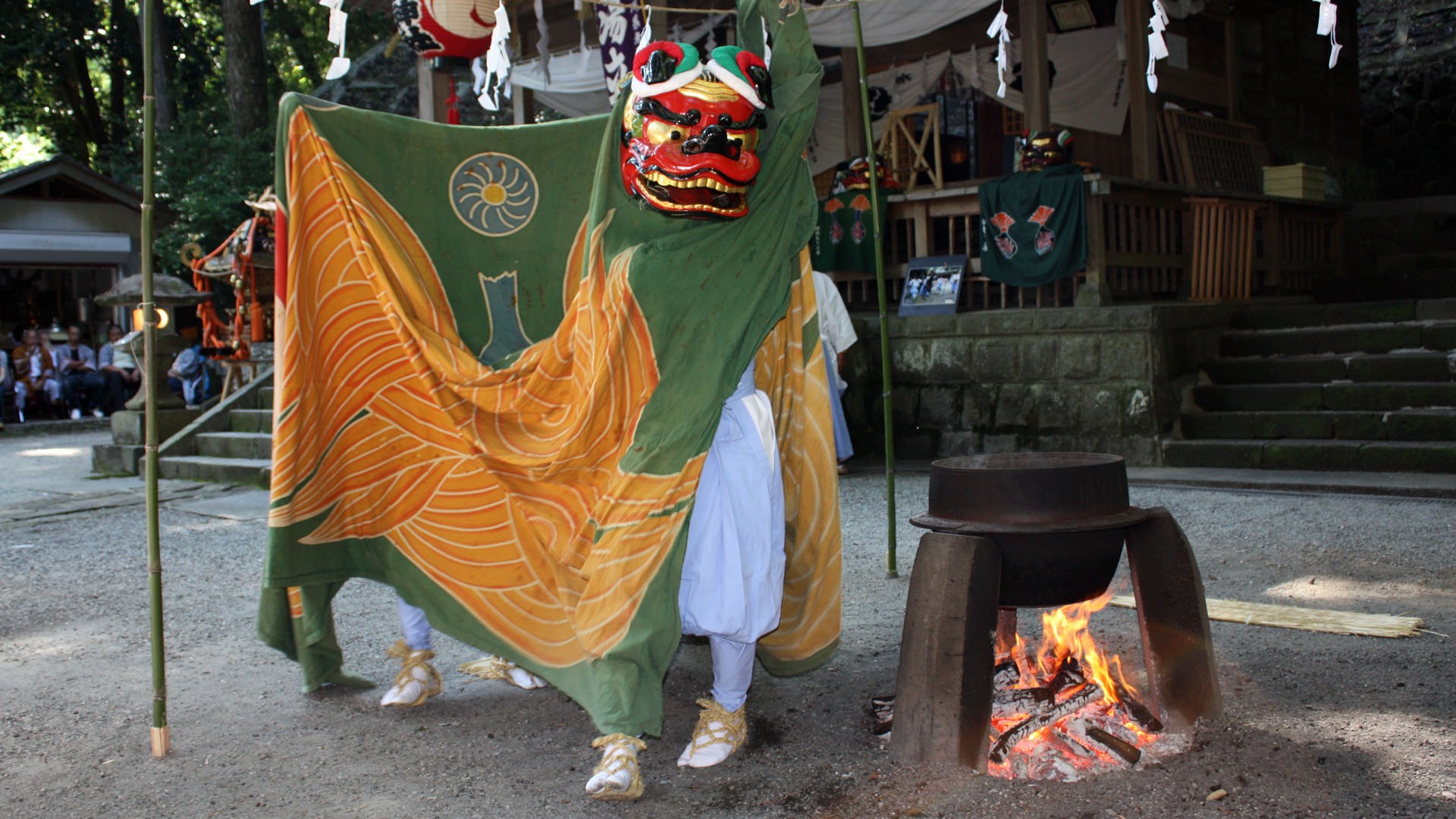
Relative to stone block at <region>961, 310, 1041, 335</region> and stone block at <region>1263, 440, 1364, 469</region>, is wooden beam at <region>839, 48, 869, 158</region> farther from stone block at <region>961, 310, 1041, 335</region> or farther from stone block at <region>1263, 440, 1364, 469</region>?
stone block at <region>1263, 440, 1364, 469</region>

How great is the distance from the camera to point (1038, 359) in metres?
8.12

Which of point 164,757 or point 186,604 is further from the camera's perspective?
point 186,604

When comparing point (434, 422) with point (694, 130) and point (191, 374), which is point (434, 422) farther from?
point (191, 374)

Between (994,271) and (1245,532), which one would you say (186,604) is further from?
(994,271)

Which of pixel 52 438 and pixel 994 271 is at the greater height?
pixel 994 271

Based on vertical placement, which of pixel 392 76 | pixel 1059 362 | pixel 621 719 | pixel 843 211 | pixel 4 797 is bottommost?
pixel 4 797

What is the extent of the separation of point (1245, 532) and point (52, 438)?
46.9 feet

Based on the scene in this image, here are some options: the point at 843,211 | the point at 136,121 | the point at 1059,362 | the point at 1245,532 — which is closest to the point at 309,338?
the point at 1245,532

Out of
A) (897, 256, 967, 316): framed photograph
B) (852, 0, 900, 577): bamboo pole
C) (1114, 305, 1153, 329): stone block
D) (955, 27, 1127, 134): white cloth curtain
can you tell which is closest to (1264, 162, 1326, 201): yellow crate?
(955, 27, 1127, 134): white cloth curtain

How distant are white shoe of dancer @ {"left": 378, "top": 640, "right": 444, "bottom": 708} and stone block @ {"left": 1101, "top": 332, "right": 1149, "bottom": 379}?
5532 mm

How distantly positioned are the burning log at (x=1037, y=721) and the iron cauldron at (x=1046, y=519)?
10.8 inches

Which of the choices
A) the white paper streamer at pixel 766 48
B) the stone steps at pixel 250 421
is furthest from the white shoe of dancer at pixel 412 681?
the stone steps at pixel 250 421

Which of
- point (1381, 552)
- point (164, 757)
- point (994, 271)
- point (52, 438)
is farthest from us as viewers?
point (52, 438)

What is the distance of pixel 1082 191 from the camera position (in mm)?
8180
